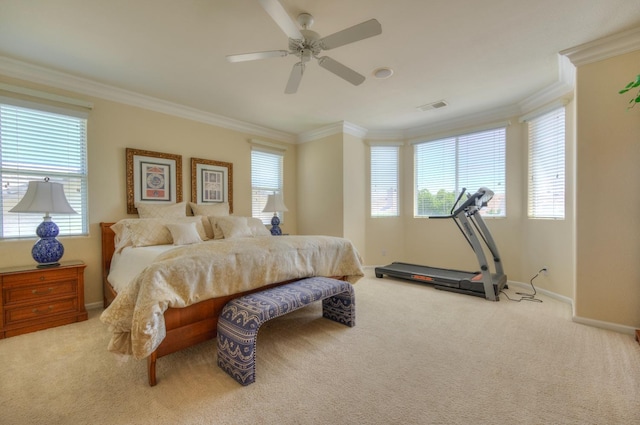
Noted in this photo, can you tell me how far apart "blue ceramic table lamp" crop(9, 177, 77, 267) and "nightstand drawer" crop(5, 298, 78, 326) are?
39cm

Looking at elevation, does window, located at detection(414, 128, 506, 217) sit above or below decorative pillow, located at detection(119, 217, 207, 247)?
above

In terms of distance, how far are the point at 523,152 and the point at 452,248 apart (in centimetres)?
178

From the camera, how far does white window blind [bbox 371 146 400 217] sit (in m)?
5.24

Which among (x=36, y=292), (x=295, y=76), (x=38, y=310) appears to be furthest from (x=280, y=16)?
(x=38, y=310)

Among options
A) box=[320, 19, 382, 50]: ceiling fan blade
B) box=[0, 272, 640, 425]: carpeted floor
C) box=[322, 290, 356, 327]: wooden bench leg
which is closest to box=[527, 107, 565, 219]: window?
box=[0, 272, 640, 425]: carpeted floor

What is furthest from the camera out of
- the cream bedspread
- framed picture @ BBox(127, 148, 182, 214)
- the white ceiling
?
framed picture @ BBox(127, 148, 182, 214)

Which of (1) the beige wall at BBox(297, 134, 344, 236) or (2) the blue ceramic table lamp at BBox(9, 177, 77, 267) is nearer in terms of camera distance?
(2) the blue ceramic table lamp at BBox(9, 177, 77, 267)

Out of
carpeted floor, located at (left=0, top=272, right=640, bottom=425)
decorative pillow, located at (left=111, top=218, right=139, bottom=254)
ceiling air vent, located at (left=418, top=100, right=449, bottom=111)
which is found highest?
ceiling air vent, located at (left=418, top=100, right=449, bottom=111)

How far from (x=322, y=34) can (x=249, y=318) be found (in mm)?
2373

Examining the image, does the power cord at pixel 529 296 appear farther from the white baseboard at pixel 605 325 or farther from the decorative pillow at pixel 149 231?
the decorative pillow at pixel 149 231

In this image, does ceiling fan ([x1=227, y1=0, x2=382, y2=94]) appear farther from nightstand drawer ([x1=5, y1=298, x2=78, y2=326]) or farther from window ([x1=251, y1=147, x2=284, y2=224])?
nightstand drawer ([x1=5, y1=298, x2=78, y2=326])

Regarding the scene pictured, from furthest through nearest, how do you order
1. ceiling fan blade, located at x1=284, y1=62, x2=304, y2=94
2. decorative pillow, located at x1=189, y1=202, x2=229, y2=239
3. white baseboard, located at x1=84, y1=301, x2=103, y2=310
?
decorative pillow, located at x1=189, y1=202, x2=229, y2=239 < white baseboard, located at x1=84, y1=301, x2=103, y2=310 < ceiling fan blade, located at x1=284, y1=62, x2=304, y2=94

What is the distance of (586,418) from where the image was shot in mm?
1473

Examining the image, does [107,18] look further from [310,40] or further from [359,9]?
[359,9]
